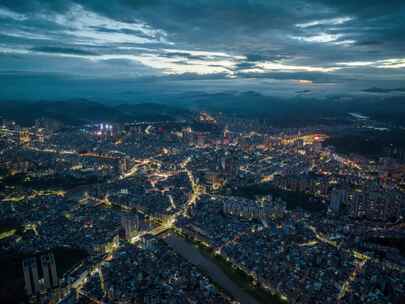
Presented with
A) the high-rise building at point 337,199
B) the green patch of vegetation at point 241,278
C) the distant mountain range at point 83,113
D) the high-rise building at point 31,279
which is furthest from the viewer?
the distant mountain range at point 83,113

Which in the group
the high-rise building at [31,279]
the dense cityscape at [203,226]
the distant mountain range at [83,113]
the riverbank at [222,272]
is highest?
the distant mountain range at [83,113]

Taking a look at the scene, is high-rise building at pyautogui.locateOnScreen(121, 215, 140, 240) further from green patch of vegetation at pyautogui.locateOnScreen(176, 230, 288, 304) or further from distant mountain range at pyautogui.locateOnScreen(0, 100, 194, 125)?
distant mountain range at pyautogui.locateOnScreen(0, 100, 194, 125)

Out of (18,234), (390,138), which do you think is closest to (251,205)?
(18,234)

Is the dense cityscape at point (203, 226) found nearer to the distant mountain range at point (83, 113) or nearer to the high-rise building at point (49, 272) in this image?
the high-rise building at point (49, 272)

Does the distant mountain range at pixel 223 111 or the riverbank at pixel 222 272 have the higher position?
the distant mountain range at pixel 223 111

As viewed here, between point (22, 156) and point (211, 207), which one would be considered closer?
point (211, 207)

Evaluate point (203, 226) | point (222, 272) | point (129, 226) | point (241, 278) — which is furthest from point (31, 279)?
point (203, 226)

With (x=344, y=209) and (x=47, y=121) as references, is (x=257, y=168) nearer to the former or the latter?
(x=344, y=209)

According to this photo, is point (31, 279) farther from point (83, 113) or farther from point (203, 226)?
point (83, 113)

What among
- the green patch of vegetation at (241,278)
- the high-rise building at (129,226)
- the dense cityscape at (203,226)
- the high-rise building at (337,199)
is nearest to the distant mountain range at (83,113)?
the dense cityscape at (203,226)
